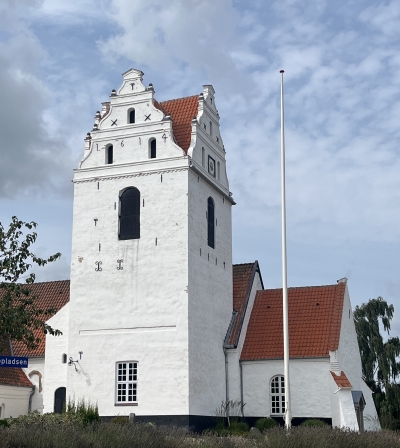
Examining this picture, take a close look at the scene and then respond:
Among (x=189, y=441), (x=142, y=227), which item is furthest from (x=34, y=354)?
(x=189, y=441)

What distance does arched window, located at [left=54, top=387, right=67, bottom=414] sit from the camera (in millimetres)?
30922

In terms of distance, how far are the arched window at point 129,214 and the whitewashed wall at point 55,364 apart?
5.01 m

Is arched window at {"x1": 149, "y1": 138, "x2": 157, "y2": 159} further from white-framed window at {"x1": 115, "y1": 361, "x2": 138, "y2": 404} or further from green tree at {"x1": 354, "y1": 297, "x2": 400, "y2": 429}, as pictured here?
green tree at {"x1": 354, "y1": 297, "x2": 400, "y2": 429}

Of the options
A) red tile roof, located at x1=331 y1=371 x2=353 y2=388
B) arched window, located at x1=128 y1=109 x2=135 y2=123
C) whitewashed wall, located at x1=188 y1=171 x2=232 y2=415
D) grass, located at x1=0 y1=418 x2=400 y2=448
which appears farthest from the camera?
arched window, located at x1=128 y1=109 x2=135 y2=123

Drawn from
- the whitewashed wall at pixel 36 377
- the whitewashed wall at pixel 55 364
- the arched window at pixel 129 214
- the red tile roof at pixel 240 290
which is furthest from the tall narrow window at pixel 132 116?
the whitewashed wall at pixel 36 377

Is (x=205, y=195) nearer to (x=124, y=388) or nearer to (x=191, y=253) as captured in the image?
(x=191, y=253)

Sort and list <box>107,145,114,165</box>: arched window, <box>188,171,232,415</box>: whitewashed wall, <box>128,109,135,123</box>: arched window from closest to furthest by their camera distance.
→ 1. <box>188,171,232,415</box>: whitewashed wall
2. <box>107,145,114,165</box>: arched window
3. <box>128,109,135,123</box>: arched window

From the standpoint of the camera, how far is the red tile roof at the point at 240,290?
107 ft

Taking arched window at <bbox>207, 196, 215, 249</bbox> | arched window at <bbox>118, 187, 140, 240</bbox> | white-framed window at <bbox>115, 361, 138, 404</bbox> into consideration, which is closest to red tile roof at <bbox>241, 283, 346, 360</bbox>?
arched window at <bbox>207, 196, 215, 249</bbox>

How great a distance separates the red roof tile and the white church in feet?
0.25

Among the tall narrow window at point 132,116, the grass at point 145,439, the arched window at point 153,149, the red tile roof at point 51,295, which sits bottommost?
the grass at point 145,439

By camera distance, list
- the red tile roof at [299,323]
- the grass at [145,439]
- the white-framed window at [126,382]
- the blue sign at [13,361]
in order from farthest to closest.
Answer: the red tile roof at [299,323] < the white-framed window at [126,382] < the blue sign at [13,361] < the grass at [145,439]

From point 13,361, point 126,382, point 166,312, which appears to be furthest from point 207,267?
point 13,361

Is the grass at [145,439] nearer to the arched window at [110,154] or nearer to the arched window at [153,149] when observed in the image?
the arched window at [153,149]
